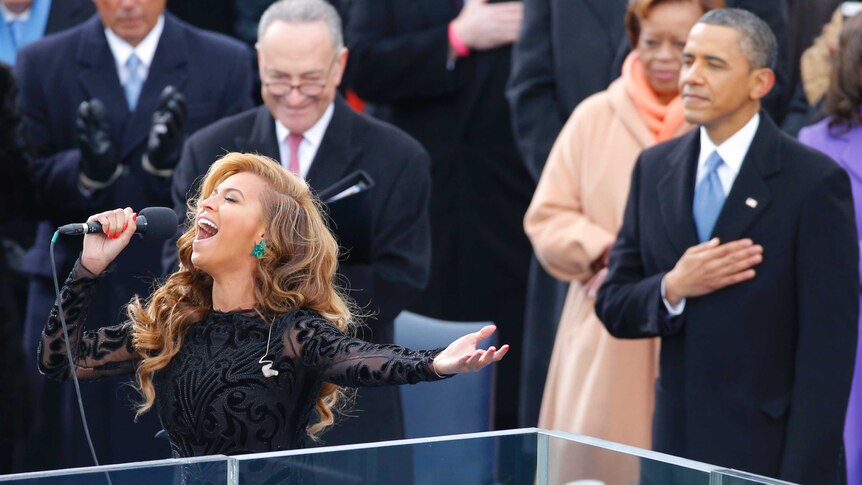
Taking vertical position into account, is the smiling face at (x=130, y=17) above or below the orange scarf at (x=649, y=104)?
above

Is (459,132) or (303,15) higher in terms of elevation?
(303,15)

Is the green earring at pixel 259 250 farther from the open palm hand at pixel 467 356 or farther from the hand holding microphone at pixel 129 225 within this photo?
the open palm hand at pixel 467 356

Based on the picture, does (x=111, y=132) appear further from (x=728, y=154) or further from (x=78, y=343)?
(x=728, y=154)

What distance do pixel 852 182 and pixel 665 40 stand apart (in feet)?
2.49

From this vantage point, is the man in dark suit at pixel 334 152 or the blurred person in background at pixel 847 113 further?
the blurred person in background at pixel 847 113

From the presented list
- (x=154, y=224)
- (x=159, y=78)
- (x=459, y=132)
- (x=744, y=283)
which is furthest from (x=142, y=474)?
(x=459, y=132)

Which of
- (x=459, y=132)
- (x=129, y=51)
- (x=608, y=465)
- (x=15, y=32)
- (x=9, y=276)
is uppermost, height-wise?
(x=15, y=32)

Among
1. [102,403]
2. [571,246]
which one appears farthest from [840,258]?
[102,403]

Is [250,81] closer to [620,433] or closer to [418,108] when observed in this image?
[418,108]

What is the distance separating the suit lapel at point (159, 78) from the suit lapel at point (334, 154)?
77 centimetres

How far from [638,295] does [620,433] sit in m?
0.82

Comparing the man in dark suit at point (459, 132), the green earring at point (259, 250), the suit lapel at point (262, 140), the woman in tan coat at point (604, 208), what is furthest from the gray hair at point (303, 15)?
the green earring at point (259, 250)

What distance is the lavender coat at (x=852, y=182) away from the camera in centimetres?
479

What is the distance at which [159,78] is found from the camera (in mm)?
5230
